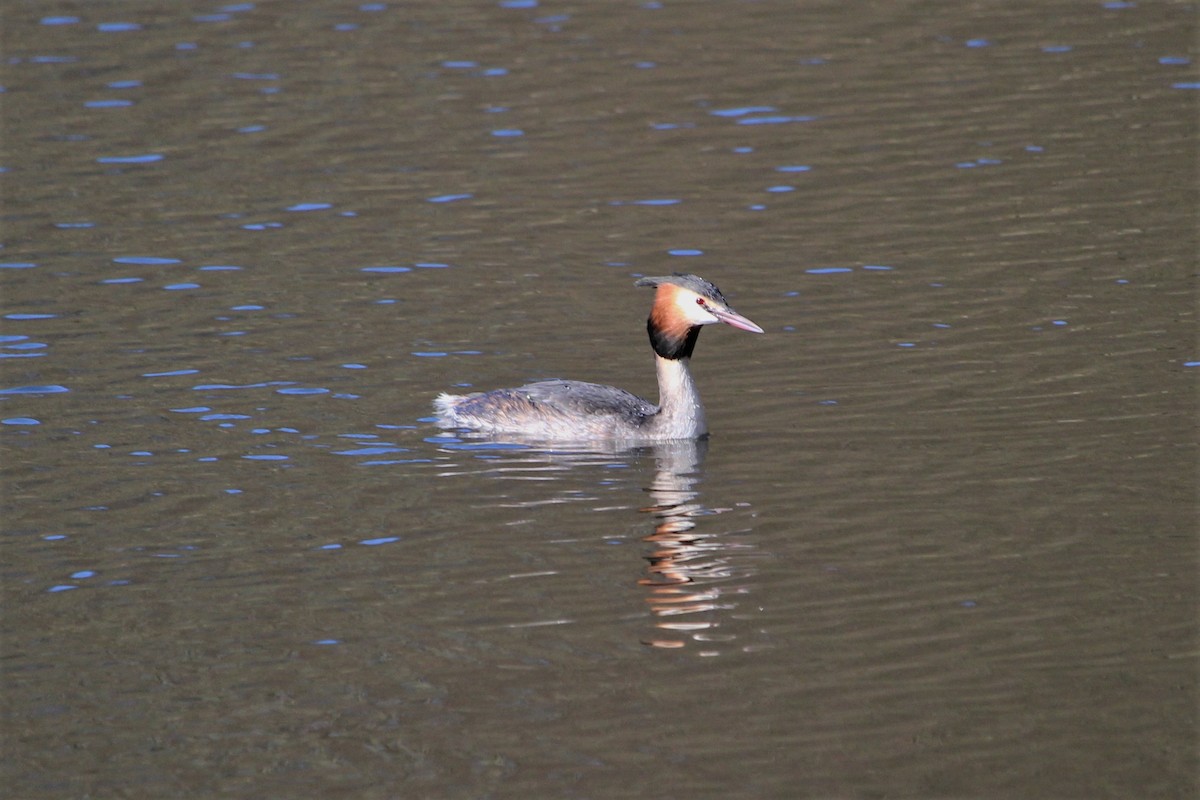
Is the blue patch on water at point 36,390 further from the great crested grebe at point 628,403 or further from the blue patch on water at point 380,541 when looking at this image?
the blue patch on water at point 380,541

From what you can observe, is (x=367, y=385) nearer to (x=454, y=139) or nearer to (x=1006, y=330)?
(x=1006, y=330)

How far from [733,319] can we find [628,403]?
3.06ft

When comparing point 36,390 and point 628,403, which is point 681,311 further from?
point 36,390

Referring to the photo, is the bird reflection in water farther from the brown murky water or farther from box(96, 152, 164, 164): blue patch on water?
box(96, 152, 164, 164): blue patch on water

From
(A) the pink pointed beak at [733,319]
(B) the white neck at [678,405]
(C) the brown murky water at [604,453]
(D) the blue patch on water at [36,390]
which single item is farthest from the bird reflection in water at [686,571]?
(D) the blue patch on water at [36,390]

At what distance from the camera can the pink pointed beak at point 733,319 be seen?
12.5 m

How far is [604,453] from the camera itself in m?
12.6

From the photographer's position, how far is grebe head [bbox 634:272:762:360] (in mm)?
12750

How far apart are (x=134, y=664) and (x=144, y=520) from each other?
2.02 meters

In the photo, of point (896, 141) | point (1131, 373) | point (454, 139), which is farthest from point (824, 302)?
point (454, 139)

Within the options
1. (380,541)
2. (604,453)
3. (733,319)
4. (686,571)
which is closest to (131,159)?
(604,453)

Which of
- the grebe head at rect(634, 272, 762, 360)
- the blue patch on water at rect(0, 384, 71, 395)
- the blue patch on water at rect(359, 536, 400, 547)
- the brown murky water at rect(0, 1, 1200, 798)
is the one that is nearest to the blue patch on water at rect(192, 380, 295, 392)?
the brown murky water at rect(0, 1, 1200, 798)

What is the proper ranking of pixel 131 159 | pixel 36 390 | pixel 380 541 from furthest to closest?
1. pixel 131 159
2. pixel 36 390
3. pixel 380 541

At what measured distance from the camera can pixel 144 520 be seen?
11023 millimetres
